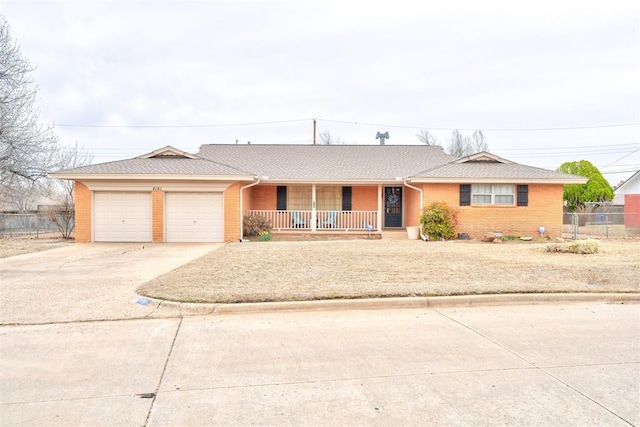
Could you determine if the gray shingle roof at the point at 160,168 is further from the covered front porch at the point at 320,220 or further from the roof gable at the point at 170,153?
the covered front porch at the point at 320,220

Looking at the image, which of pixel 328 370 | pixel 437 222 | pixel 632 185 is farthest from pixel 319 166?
pixel 632 185

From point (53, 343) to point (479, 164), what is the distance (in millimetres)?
18989

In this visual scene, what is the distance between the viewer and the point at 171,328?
6.00m

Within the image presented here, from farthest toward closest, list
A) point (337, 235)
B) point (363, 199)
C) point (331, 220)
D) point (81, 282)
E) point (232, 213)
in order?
point (363, 199)
point (331, 220)
point (337, 235)
point (232, 213)
point (81, 282)

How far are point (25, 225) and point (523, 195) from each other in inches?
936

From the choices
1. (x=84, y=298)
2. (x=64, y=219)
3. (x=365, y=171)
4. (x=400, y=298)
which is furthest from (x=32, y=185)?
(x=400, y=298)

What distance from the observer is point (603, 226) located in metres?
25.9

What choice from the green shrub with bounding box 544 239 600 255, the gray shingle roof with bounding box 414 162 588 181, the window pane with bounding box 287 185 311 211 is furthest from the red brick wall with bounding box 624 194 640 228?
the window pane with bounding box 287 185 311 211

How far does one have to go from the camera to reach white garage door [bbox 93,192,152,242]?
1792 cm

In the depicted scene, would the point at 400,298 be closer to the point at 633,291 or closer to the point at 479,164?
the point at 633,291

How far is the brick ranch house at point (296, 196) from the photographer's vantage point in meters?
17.8

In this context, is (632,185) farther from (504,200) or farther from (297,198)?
(297,198)

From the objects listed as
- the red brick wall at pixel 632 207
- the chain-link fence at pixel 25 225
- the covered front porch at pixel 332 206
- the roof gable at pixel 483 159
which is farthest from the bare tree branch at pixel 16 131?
the red brick wall at pixel 632 207

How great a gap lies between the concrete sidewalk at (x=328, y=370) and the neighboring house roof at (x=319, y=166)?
12.3 m
